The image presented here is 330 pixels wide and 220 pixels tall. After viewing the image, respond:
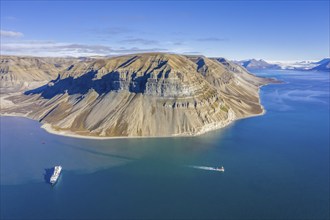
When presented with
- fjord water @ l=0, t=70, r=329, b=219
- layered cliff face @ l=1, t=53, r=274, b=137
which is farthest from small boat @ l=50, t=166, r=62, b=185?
layered cliff face @ l=1, t=53, r=274, b=137

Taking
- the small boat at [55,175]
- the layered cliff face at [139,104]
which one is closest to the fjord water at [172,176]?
the small boat at [55,175]

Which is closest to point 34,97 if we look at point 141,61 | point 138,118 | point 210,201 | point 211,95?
point 141,61

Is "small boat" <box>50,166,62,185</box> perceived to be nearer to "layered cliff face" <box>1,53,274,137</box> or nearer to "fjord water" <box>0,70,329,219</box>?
"fjord water" <box>0,70,329,219</box>

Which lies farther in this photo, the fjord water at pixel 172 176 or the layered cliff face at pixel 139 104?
the layered cliff face at pixel 139 104

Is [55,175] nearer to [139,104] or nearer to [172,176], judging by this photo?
[172,176]

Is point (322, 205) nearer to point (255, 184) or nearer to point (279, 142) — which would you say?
point (255, 184)

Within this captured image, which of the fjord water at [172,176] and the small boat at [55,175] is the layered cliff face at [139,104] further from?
the small boat at [55,175]
